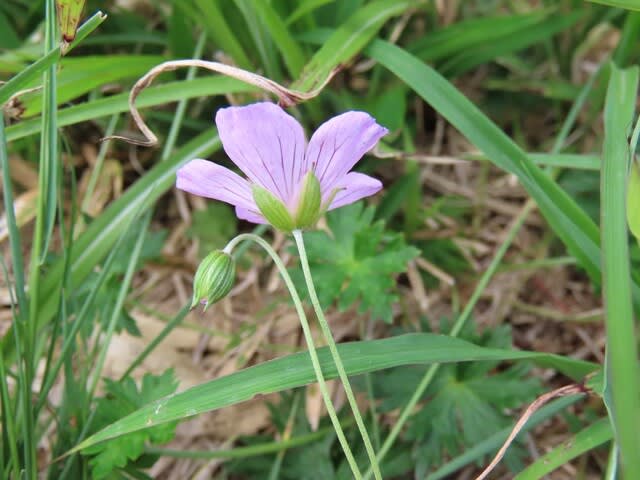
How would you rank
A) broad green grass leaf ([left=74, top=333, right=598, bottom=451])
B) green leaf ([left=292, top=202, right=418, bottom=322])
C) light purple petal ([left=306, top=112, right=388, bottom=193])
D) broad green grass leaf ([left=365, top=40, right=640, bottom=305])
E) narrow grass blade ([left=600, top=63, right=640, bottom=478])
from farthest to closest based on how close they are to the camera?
green leaf ([left=292, top=202, right=418, bottom=322]) < broad green grass leaf ([left=365, top=40, right=640, bottom=305]) < broad green grass leaf ([left=74, top=333, right=598, bottom=451]) < light purple petal ([left=306, top=112, right=388, bottom=193]) < narrow grass blade ([left=600, top=63, right=640, bottom=478])

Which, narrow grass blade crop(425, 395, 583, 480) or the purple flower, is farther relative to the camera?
narrow grass blade crop(425, 395, 583, 480)

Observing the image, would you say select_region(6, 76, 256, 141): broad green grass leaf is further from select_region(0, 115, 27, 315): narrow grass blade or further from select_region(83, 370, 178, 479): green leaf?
select_region(83, 370, 178, 479): green leaf

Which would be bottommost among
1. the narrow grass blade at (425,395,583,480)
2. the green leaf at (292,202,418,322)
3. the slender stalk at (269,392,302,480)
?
the slender stalk at (269,392,302,480)

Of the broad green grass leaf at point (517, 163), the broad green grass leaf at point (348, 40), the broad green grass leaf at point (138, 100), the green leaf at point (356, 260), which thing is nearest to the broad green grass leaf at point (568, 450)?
the broad green grass leaf at point (517, 163)

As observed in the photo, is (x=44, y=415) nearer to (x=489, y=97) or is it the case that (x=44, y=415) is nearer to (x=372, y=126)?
(x=372, y=126)

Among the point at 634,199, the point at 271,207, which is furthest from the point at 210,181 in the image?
the point at 634,199

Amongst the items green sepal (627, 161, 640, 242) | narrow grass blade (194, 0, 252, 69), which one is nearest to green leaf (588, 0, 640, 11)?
green sepal (627, 161, 640, 242)

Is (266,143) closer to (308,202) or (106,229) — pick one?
(308,202)
